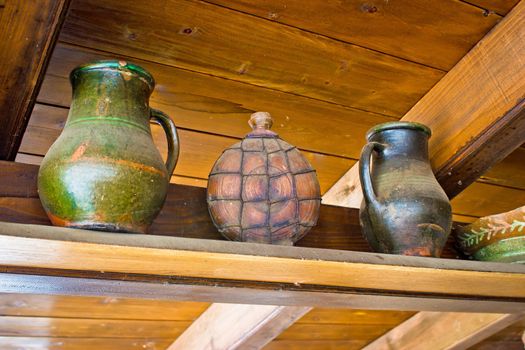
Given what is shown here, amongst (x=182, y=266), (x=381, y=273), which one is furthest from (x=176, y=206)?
(x=381, y=273)

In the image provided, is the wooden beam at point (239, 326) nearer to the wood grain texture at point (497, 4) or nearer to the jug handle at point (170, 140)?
the jug handle at point (170, 140)

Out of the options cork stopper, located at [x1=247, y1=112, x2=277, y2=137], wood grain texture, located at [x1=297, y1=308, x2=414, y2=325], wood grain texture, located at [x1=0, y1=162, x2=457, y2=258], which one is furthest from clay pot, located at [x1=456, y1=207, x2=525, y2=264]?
wood grain texture, located at [x1=297, y1=308, x2=414, y2=325]

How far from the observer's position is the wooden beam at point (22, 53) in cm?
92

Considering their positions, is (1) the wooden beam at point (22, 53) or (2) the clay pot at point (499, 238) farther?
(2) the clay pot at point (499, 238)

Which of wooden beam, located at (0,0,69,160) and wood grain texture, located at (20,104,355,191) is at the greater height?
wood grain texture, located at (20,104,355,191)

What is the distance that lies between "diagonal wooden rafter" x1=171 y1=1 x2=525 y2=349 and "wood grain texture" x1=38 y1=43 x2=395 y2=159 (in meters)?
0.12

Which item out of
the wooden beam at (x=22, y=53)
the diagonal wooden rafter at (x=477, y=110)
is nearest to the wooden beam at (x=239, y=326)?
the diagonal wooden rafter at (x=477, y=110)

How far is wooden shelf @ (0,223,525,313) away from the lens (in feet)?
2.86

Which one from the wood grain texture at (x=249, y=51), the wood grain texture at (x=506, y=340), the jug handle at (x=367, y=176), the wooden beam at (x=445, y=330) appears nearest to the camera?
the wood grain texture at (x=249, y=51)

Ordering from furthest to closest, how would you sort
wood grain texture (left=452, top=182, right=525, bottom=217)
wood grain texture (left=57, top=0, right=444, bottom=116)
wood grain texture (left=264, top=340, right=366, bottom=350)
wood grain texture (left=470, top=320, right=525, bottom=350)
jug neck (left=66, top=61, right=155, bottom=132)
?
wood grain texture (left=470, top=320, right=525, bottom=350), wood grain texture (left=264, top=340, right=366, bottom=350), wood grain texture (left=452, top=182, right=525, bottom=217), wood grain texture (left=57, top=0, right=444, bottom=116), jug neck (left=66, top=61, right=155, bottom=132)

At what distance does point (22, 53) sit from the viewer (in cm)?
97

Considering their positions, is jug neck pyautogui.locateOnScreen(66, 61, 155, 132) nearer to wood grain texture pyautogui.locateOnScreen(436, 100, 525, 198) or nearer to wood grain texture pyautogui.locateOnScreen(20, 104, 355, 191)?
wood grain texture pyautogui.locateOnScreen(20, 104, 355, 191)

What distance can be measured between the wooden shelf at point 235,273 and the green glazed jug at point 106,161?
43 millimetres

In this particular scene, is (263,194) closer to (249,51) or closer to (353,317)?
(249,51)
